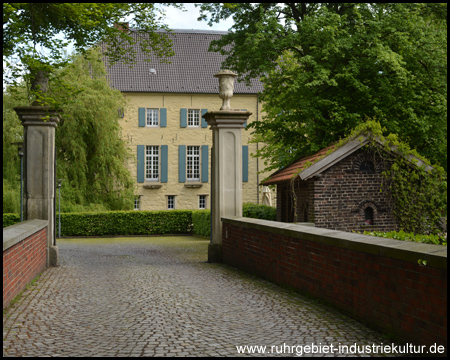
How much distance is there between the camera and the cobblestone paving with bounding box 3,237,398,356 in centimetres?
494

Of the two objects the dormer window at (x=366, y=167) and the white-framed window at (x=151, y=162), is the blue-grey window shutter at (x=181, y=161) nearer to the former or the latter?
the white-framed window at (x=151, y=162)

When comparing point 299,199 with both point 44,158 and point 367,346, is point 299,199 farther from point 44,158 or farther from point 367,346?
point 367,346

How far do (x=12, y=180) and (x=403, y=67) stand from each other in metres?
17.2

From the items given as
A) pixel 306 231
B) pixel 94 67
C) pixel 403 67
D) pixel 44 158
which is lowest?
pixel 306 231

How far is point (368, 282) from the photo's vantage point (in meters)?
5.65

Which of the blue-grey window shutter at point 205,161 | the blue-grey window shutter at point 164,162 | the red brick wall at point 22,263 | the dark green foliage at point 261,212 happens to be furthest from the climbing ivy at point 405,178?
the blue-grey window shutter at point 164,162

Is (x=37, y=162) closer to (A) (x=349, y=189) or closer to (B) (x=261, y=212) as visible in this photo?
(A) (x=349, y=189)

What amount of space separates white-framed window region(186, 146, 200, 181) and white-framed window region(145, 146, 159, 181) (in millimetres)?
1852

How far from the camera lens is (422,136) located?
55.9ft

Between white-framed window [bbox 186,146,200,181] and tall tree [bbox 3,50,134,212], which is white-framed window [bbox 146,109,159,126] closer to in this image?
white-framed window [bbox 186,146,200,181]

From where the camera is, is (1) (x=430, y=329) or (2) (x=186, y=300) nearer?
(1) (x=430, y=329)

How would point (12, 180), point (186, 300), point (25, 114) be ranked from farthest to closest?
1. point (12, 180)
2. point (25, 114)
3. point (186, 300)

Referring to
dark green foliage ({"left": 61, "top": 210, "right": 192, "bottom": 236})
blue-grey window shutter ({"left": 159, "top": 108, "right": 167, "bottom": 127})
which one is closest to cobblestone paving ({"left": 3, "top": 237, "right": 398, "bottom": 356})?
dark green foliage ({"left": 61, "top": 210, "right": 192, "bottom": 236})

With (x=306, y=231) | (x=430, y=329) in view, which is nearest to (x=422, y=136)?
(x=306, y=231)
